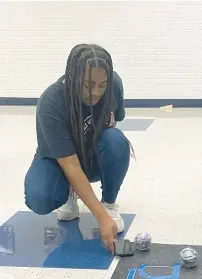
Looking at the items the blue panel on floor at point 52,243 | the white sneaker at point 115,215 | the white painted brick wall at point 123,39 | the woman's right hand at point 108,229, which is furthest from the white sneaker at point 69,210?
the white painted brick wall at point 123,39

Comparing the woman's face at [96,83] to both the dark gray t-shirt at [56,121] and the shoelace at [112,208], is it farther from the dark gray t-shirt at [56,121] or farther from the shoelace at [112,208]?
the shoelace at [112,208]

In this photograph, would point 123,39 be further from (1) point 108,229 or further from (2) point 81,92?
(1) point 108,229

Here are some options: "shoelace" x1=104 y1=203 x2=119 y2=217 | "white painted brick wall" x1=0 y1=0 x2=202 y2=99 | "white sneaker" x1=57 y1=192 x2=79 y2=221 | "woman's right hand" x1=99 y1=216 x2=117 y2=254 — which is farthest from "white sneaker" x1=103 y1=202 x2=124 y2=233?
"white painted brick wall" x1=0 y1=0 x2=202 y2=99

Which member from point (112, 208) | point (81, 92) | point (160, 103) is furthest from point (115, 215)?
point (160, 103)

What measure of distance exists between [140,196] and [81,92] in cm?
97

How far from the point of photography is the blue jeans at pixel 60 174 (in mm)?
2023

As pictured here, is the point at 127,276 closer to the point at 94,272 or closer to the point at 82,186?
the point at 94,272

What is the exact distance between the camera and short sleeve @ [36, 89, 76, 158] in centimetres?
192

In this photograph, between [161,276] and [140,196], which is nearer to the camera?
[161,276]

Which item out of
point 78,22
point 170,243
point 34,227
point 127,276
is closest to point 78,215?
point 34,227

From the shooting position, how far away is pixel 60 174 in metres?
2.07

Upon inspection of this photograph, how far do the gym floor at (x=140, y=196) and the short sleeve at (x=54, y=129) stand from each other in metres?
0.39

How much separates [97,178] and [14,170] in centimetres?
109

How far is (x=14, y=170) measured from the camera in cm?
319
